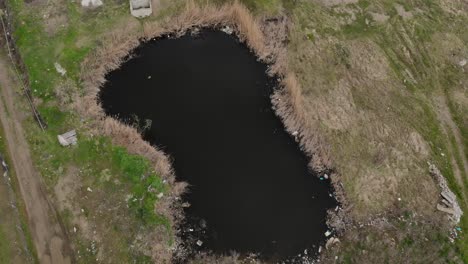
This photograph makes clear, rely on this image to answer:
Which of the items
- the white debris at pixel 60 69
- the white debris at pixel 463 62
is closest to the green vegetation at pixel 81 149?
the white debris at pixel 60 69

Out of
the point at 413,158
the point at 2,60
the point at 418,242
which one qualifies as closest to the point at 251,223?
the point at 418,242

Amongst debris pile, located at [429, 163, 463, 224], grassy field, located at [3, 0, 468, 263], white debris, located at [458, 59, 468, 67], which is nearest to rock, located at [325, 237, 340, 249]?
grassy field, located at [3, 0, 468, 263]

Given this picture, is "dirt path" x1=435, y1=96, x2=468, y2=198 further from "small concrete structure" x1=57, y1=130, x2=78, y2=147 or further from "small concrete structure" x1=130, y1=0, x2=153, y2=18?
"small concrete structure" x1=57, y1=130, x2=78, y2=147

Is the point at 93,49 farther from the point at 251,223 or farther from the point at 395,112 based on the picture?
the point at 395,112

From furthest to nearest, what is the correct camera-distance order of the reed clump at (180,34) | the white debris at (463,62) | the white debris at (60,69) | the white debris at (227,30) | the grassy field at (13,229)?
the white debris at (227,30) → the white debris at (463,62) → the white debris at (60,69) → the reed clump at (180,34) → the grassy field at (13,229)

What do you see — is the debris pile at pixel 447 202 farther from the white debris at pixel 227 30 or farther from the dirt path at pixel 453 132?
the white debris at pixel 227 30

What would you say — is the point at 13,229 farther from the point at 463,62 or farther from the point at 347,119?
the point at 463,62
